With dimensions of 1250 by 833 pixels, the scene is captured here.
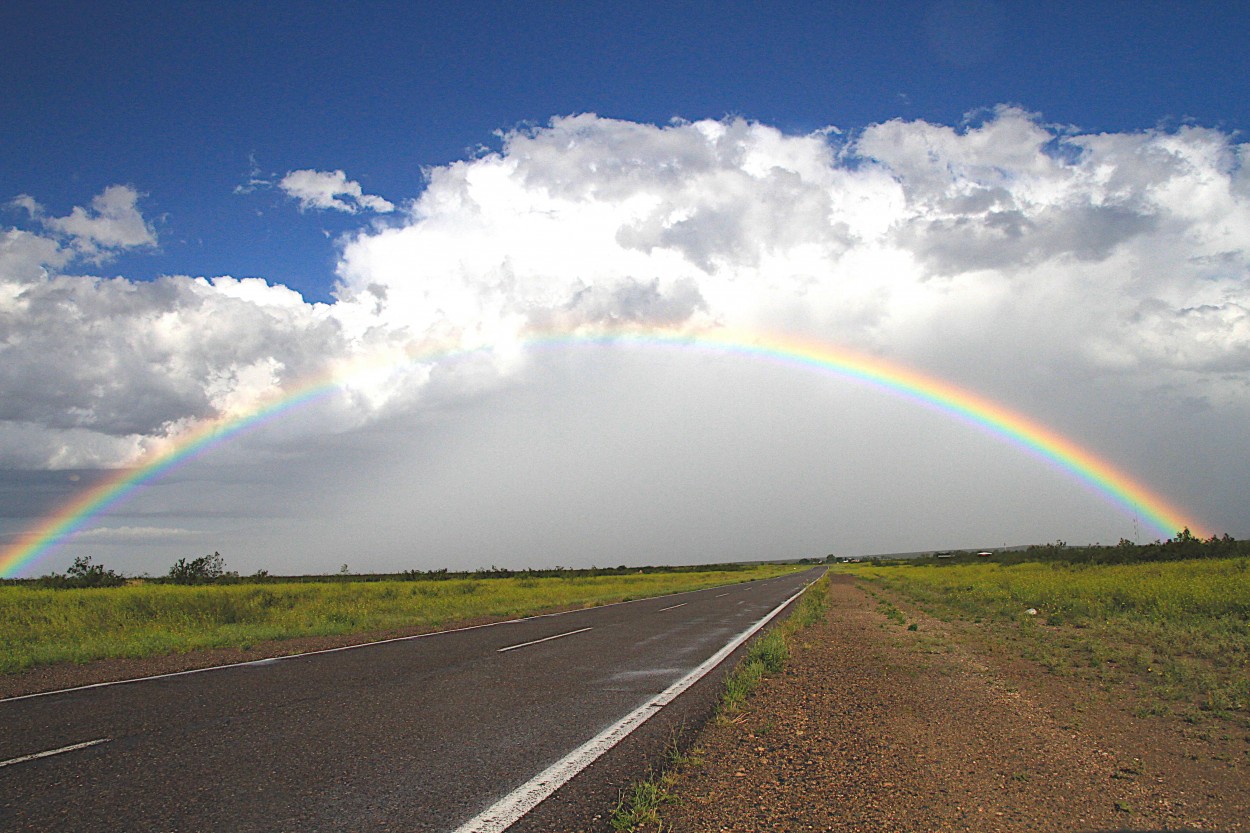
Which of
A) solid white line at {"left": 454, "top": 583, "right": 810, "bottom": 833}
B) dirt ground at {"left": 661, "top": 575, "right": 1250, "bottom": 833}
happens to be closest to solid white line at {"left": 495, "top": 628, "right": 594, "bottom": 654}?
solid white line at {"left": 454, "top": 583, "right": 810, "bottom": 833}

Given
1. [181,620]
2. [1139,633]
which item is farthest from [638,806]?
[181,620]

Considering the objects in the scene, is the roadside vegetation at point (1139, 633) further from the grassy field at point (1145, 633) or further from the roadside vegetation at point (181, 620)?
the roadside vegetation at point (181, 620)

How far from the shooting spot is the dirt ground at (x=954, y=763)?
4.35m

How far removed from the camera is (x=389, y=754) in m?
5.61

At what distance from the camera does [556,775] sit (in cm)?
502

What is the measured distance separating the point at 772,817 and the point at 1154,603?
2114 centimetres

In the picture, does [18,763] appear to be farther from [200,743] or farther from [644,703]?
[644,703]

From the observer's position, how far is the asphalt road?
4297mm

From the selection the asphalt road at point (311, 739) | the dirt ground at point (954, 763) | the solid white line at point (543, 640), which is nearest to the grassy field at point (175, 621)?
the asphalt road at point (311, 739)

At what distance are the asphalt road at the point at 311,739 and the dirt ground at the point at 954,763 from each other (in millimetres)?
1478

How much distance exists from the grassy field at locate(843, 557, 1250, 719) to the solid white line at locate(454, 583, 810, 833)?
237 inches

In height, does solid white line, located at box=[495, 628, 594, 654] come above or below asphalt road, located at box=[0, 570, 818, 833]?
below

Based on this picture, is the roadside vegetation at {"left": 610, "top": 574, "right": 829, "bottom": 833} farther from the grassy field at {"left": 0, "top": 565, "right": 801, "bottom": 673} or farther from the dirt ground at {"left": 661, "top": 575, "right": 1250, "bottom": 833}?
the grassy field at {"left": 0, "top": 565, "right": 801, "bottom": 673}

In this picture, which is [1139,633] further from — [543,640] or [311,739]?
[311,739]
